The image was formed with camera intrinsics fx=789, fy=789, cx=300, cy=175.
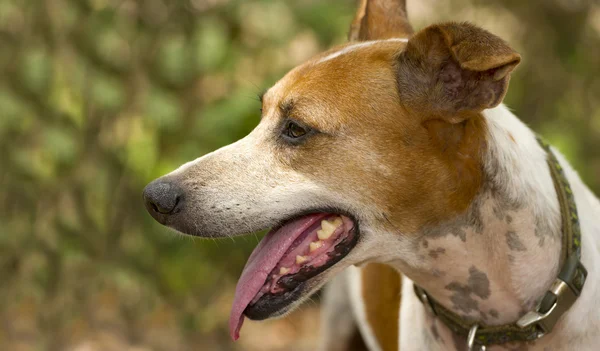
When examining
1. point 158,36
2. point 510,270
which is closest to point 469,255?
point 510,270

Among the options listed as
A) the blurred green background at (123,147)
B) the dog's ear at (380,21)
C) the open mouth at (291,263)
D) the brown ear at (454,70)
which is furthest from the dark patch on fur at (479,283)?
the blurred green background at (123,147)

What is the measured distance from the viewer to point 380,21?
3.07 meters

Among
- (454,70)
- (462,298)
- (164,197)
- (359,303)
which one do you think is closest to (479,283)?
(462,298)

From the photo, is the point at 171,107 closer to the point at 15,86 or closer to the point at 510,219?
the point at 15,86

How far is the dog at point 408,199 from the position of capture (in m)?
2.49

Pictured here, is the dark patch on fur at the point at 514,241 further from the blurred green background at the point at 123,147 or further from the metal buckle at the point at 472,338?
the blurred green background at the point at 123,147

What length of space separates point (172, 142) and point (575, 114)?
3.57 m

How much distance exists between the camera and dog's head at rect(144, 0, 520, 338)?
2490mm

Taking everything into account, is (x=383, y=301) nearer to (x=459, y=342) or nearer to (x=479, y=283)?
(x=459, y=342)

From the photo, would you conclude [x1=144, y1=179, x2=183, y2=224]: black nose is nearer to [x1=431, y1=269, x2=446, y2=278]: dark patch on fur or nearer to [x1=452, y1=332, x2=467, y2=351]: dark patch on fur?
[x1=431, y1=269, x2=446, y2=278]: dark patch on fur

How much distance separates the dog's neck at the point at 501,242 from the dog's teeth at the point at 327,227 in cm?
25

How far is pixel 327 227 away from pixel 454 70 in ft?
2.12

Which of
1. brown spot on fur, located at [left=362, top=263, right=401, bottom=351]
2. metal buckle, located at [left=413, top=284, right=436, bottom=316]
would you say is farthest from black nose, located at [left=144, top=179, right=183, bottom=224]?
brown spot on fur, located at [left=362, top=263, right=401, bottom=351]

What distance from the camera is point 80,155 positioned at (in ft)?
17.2
